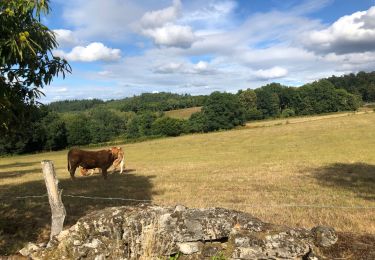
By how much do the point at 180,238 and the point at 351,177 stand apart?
51.0ft

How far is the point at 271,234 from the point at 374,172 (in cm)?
1703

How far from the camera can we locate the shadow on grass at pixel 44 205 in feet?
31.0

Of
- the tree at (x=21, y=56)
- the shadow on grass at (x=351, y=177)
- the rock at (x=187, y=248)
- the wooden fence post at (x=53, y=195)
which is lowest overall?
the shadow on grass at (x=351, y=177)

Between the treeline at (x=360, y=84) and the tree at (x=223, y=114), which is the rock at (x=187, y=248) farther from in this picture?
the treeline at (x=360, y=84)

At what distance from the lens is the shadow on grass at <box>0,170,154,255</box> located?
9.45 m

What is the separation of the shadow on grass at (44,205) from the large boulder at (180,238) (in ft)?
9.93

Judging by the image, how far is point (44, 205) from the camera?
12891 mm

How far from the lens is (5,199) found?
14.5 metres

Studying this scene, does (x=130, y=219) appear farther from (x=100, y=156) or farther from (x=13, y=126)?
(x=100, y=156)

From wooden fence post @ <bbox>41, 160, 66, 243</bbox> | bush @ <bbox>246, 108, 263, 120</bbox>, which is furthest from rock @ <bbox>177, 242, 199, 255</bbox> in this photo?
bush @ <bbox>246, 108, 263, 120</bbox>

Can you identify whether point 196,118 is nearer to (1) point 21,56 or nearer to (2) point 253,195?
(2) point 253,195

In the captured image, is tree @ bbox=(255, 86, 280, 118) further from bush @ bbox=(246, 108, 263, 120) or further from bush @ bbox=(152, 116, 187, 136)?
bush @ bbox=(152, 116, 187, 136)

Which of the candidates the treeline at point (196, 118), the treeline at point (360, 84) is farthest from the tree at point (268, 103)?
the treeline at point (360, 84)

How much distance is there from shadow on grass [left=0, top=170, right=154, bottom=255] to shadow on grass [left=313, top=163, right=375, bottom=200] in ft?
25.5
